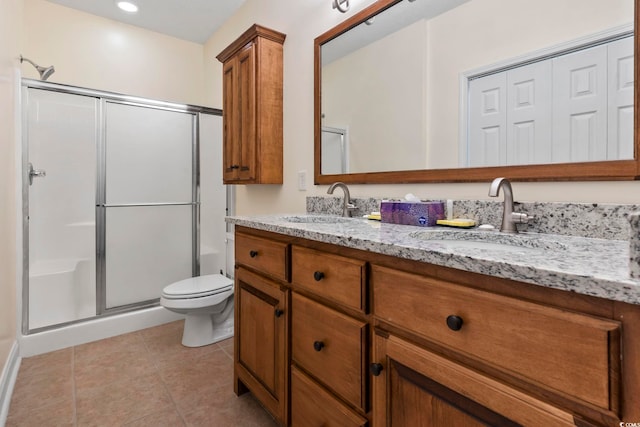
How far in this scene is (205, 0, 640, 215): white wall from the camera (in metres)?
1.24

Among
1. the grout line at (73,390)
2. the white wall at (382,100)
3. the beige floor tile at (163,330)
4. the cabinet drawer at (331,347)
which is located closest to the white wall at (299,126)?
the white wall at (382,100)

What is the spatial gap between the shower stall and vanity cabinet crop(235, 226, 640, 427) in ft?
5.83

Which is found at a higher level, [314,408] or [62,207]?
[62,207]

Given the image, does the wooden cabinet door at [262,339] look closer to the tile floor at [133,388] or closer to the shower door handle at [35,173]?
the tile floor at [133,388]

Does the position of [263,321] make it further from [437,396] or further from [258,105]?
[258,105]

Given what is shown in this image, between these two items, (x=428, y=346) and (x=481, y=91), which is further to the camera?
(x=481, y=91)

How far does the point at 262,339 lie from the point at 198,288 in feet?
3.23

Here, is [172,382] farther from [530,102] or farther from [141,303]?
[530,102]

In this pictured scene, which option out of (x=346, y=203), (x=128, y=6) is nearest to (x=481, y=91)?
(x=346, y=203)

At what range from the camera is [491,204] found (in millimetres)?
1153

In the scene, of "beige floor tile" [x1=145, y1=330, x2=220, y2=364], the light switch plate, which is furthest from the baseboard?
the light switch plate

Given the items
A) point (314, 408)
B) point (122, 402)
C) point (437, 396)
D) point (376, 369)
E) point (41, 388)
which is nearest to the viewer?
point (437, 396)

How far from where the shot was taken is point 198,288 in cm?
220

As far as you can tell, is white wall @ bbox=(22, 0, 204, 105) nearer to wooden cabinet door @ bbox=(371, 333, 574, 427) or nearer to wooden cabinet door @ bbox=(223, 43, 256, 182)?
wooden cabinet door @ bbox=(223, 43, 256, 182)
